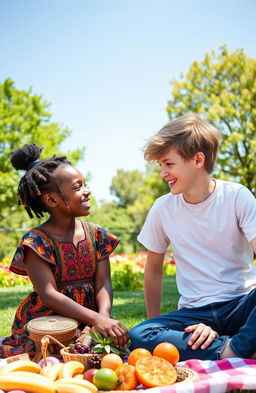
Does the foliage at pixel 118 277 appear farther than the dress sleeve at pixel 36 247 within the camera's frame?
Yes

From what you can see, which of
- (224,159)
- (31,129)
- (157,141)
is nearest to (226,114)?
(224,159)

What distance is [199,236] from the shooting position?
3287 millimetres

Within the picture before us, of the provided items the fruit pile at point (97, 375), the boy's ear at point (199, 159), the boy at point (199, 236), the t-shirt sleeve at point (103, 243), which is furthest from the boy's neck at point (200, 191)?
the fruit pile at point (97, 375)

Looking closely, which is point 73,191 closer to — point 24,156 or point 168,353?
point 24,156

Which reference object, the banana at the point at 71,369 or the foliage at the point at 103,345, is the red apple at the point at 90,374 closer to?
the banana at the point at 71,369

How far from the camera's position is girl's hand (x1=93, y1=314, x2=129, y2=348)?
2.79 metres

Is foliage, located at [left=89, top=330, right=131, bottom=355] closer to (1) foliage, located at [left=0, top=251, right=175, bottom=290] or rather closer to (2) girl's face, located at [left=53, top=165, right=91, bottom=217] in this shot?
(2) girl's face, located at [left=53, top=165, right=91, bottom=217]

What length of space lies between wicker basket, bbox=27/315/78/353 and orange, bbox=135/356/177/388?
23.4 inches

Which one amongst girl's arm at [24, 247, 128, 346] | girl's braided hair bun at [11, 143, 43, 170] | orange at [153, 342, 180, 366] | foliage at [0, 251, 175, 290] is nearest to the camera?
Result: orange at [153, 342, 180, 366]

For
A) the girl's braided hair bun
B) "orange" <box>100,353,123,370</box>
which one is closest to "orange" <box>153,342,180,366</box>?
"orange" <box>100,353,123,370</box>

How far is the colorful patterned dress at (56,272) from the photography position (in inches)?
125

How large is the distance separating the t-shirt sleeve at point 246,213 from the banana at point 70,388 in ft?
5.02

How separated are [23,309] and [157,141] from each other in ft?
5.29

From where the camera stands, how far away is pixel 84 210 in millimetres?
3373
